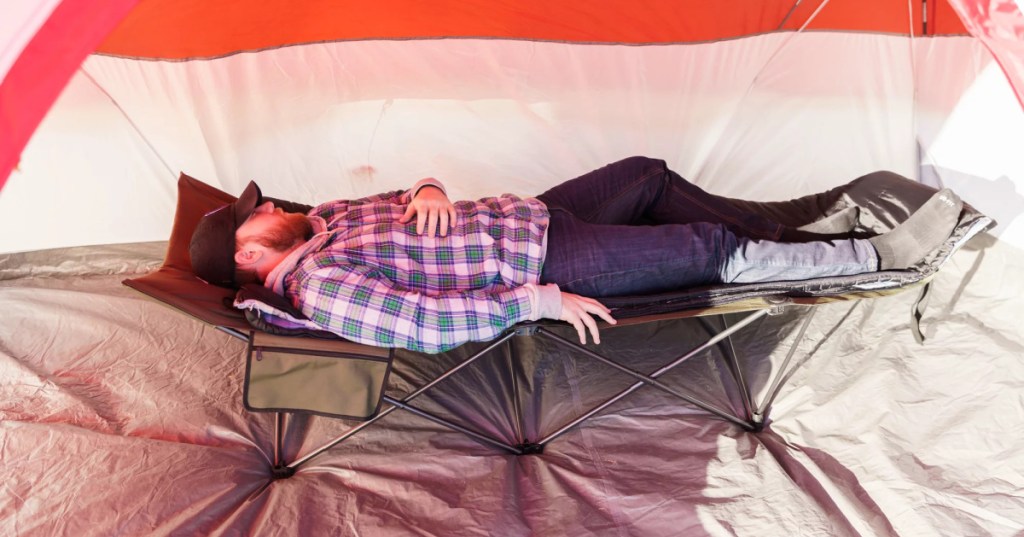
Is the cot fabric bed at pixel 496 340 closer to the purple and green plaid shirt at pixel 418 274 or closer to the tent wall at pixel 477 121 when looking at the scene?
the purple and green plaid shirt at pixel 418 274

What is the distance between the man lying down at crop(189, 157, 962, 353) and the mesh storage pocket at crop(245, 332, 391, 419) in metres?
0.04

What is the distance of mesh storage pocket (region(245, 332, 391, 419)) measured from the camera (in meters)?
1.71

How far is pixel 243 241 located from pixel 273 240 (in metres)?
0.07

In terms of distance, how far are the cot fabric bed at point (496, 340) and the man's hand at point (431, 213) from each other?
1.08ft

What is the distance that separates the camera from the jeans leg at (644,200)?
221cm

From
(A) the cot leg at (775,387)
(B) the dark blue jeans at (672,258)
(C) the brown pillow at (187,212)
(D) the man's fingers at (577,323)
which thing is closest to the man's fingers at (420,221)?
(B) the dark blue jeans at (672,258)

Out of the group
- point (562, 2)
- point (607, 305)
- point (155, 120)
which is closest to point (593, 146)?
point (562, 2)

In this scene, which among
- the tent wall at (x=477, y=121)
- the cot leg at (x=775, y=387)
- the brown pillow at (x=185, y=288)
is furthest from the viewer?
the tent wall at (x=477, y=121)

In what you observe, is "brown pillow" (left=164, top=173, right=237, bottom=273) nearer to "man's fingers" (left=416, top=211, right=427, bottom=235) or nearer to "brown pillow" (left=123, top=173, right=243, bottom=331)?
"brown pillow" (left=123, top=173, right=243, bottom=331)

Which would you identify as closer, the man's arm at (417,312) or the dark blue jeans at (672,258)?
the man's arm at (417,312)

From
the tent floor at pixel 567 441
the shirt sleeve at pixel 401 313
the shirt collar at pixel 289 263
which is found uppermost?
the shirt collar at pixel 289 263

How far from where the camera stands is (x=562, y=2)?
263 centimetres

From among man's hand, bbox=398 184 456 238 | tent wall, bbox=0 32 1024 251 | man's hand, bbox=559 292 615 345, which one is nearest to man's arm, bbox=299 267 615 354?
man's hand, bbox=559 292 615 345

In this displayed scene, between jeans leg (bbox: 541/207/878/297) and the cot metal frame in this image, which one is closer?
the cot metal frame
